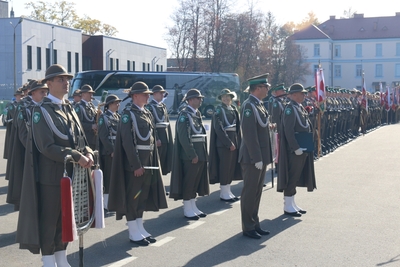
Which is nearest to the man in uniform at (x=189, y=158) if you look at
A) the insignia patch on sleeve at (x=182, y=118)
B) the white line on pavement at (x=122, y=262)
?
the insignia patch on sleeve at (x=182, y=118)

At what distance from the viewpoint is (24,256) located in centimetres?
683

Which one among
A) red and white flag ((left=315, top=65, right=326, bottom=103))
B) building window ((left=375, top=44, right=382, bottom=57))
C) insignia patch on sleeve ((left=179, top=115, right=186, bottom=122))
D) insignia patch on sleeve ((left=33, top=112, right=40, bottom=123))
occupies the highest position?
building window ((left=375, top=44, right=382, bottom=57))

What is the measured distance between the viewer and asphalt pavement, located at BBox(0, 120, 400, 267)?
6.64 metres

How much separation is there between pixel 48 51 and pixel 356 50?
55.7m

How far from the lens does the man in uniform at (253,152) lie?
25.2ft

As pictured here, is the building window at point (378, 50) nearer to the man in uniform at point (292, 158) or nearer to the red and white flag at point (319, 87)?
the red and white flag at point (319, 87)

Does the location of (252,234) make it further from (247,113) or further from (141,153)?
(141,153)

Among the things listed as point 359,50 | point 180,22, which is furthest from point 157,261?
point 359,50

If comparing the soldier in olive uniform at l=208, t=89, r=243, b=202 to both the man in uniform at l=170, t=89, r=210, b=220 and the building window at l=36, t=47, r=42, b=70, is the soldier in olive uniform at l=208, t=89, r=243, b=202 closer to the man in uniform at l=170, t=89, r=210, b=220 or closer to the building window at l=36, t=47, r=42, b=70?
the man in uniform at l=170, t=89, r=210, b=220

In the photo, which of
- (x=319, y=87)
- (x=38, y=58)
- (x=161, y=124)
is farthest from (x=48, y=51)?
(x=161, y=124)

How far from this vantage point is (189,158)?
893cm

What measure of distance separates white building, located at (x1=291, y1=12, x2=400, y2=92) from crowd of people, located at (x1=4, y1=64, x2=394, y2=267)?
265ft

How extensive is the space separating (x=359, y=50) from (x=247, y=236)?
90628 millimetres

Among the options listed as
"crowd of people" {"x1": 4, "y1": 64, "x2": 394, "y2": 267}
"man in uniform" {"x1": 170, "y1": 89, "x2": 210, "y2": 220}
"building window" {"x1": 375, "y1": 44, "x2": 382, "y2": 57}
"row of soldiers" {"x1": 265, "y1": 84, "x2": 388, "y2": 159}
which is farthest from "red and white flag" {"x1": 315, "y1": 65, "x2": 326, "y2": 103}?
"building window" {"x1": 375, "y1": 44, "x2": 382, "y2": 57}
